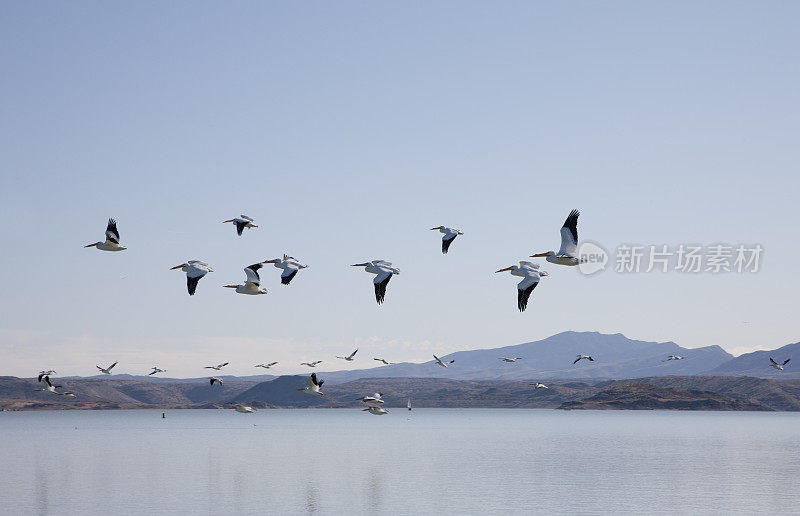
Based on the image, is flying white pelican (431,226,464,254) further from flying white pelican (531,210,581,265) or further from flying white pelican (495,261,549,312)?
flying white pelican (531,210,581,265)

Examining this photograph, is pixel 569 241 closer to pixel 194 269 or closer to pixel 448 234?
pixel 448 234

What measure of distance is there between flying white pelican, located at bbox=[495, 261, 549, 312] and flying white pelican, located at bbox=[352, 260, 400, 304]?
4.86 metres

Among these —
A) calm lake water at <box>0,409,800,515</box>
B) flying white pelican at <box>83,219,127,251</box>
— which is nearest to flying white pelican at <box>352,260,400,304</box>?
flying white pelican at <box>83,219,127,251</box>

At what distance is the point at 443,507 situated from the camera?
5781 cm

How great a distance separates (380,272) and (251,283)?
7.83 metres

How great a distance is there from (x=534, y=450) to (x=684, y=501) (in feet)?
176

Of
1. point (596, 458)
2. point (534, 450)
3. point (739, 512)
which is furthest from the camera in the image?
point (534, 450)

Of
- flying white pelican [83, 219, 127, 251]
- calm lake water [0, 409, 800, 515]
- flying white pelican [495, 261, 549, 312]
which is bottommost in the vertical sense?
calm lake water [0, 409, 800, 515]

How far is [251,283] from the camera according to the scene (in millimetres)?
43531

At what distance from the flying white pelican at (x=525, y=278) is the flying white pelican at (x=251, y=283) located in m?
12.6

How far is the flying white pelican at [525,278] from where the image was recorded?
113ft

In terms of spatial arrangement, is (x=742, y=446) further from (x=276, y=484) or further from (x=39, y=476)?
(x=39, y=476)

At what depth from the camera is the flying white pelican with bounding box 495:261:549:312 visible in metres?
34.5

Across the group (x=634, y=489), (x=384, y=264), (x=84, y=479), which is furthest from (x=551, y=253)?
(x=84, y=479)
